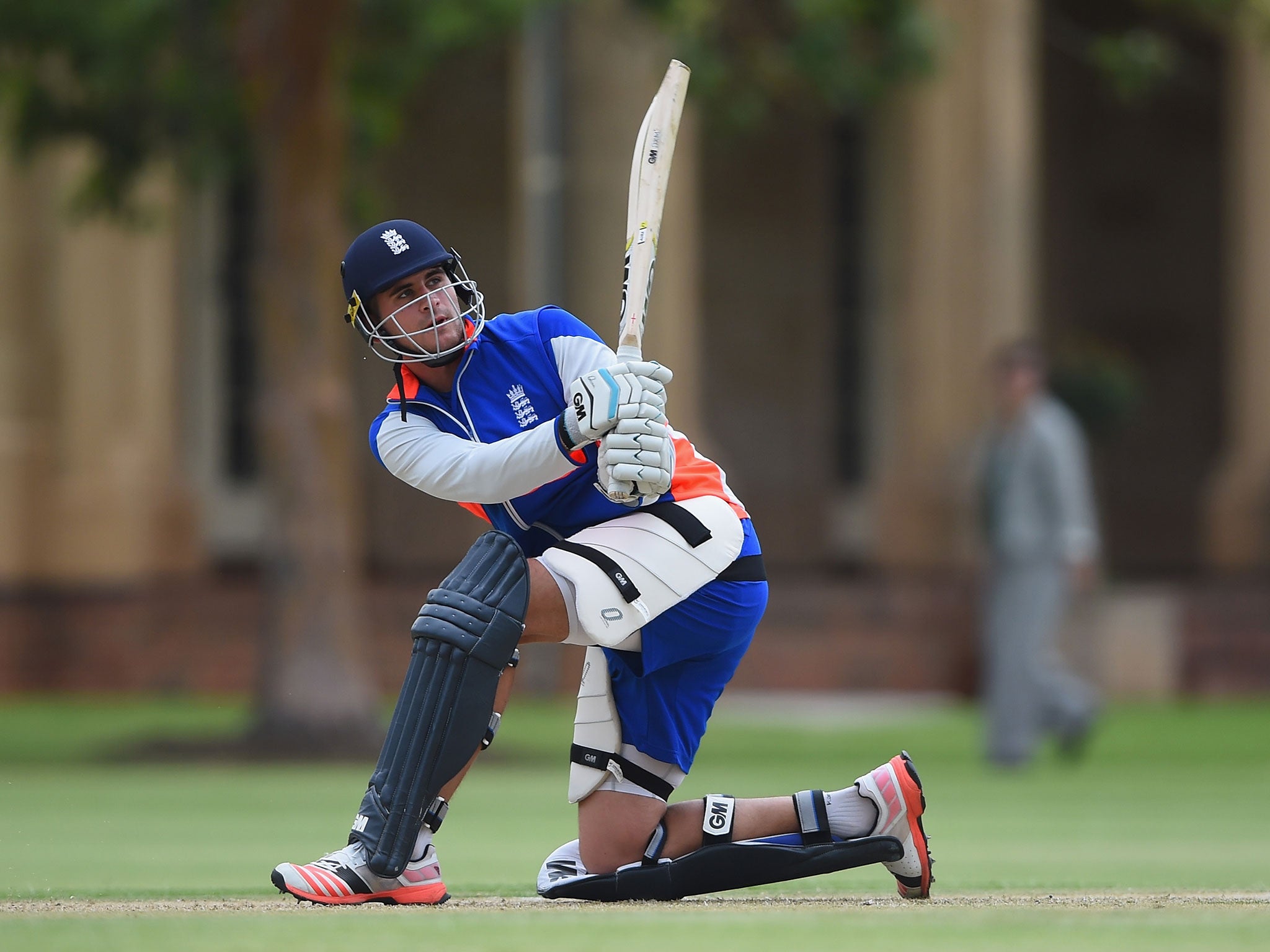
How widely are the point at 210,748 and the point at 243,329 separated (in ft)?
25.7

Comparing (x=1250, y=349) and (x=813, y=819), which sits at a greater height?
(x=1250, y=349)

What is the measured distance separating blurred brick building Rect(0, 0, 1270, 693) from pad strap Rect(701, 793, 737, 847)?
10629mm

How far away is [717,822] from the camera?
17.0 feet

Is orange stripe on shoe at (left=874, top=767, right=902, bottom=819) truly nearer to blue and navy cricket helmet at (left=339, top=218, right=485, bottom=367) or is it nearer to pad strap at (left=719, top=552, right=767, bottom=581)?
pad strap at (left=719, top=552, right=767, bottom=581)

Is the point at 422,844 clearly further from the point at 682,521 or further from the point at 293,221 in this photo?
the point at 293,221

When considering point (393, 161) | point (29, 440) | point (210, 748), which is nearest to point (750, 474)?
point (393, 161)

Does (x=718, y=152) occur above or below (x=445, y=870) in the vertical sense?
above

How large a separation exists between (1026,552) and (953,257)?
8.06m

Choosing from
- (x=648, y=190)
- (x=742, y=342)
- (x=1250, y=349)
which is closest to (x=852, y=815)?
(x=648, y=190)

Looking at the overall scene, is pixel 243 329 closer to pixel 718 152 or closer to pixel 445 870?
pixel 718 152

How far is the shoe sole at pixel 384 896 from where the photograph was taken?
4.88 metres

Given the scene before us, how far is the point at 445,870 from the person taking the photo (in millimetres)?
6828

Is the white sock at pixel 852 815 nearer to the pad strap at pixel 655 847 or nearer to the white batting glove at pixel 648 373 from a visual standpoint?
the pad strap at pixel 655 847

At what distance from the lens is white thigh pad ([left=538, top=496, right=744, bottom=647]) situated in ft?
16.0
